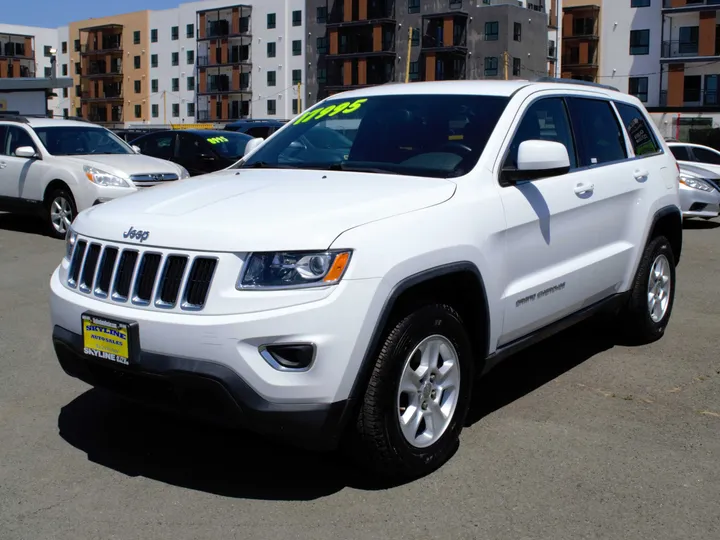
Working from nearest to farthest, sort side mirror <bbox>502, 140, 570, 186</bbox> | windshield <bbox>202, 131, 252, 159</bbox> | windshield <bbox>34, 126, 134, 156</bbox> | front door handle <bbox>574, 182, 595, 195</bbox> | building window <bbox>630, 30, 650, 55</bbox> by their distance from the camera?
side mirror <bbox>502, 140, 570, 186</bbox> → front door handle <bbox>574, 182, 595, 195</bbox> → windshield <bbox>34, 126, 134, 156</bbox> → windshield <bbox>202, 131, 252, 159</bbox> → building window <bbox>630, 30, 650, 55</bbox>

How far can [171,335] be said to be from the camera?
11.5ft

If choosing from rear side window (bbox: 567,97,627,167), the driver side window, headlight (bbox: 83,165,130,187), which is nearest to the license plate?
the driver side window

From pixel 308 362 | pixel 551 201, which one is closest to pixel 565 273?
pixel 551 201

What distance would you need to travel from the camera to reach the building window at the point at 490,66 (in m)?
66.2

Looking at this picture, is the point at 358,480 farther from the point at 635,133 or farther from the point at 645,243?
the point at 635,133

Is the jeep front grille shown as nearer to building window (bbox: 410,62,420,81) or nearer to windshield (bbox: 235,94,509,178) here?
windshield (bbox: 235,94,509,178)

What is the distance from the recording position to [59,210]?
40.0 ft

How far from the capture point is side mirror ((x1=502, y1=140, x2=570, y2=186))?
430cm

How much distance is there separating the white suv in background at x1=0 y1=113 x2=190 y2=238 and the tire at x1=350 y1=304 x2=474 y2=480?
28.0ft

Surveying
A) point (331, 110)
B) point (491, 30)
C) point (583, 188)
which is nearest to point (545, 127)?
point (583, 188)

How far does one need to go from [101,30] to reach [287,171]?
314ft

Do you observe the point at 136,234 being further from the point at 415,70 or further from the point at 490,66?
the point at 415,70

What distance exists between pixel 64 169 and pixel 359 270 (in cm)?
957

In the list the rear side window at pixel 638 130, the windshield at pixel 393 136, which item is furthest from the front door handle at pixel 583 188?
the rear side window at pixel 638 130
